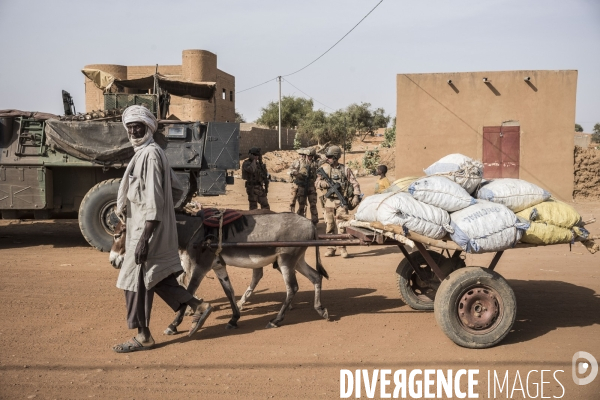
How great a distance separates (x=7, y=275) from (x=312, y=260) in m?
4.75

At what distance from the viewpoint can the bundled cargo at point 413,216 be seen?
501cm

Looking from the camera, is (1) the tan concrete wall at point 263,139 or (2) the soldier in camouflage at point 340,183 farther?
(1) the tan concrete wall at point 263,139

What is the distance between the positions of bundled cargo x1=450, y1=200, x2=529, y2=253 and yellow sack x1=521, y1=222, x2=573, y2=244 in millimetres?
113

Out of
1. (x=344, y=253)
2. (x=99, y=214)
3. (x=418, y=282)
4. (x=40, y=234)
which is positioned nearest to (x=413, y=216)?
(x=418, y=282)

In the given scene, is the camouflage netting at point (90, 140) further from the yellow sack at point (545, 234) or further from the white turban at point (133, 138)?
the yellow sack at point (545, 234)

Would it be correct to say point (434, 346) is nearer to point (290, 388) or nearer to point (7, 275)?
point (290, 388)

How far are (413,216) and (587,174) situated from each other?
15171 mm

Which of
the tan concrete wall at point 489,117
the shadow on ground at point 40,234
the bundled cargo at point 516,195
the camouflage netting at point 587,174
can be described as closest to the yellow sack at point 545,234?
the bundled cargo at point 516,195

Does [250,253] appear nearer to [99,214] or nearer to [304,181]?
[99,214]

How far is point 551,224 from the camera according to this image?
17.1 ft

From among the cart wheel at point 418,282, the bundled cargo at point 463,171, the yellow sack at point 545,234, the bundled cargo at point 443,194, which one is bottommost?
the cart wheel at point 418,282

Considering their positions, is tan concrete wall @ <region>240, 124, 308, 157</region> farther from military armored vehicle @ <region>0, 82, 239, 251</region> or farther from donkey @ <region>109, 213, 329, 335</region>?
donkey @ <region>109, 213, 329, 335</region>

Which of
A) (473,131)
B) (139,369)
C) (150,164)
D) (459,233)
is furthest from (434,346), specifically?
(473,131)

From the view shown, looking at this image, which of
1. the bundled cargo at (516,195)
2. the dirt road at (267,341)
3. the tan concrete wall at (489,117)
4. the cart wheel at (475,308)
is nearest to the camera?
the dirt road at (267,341)
